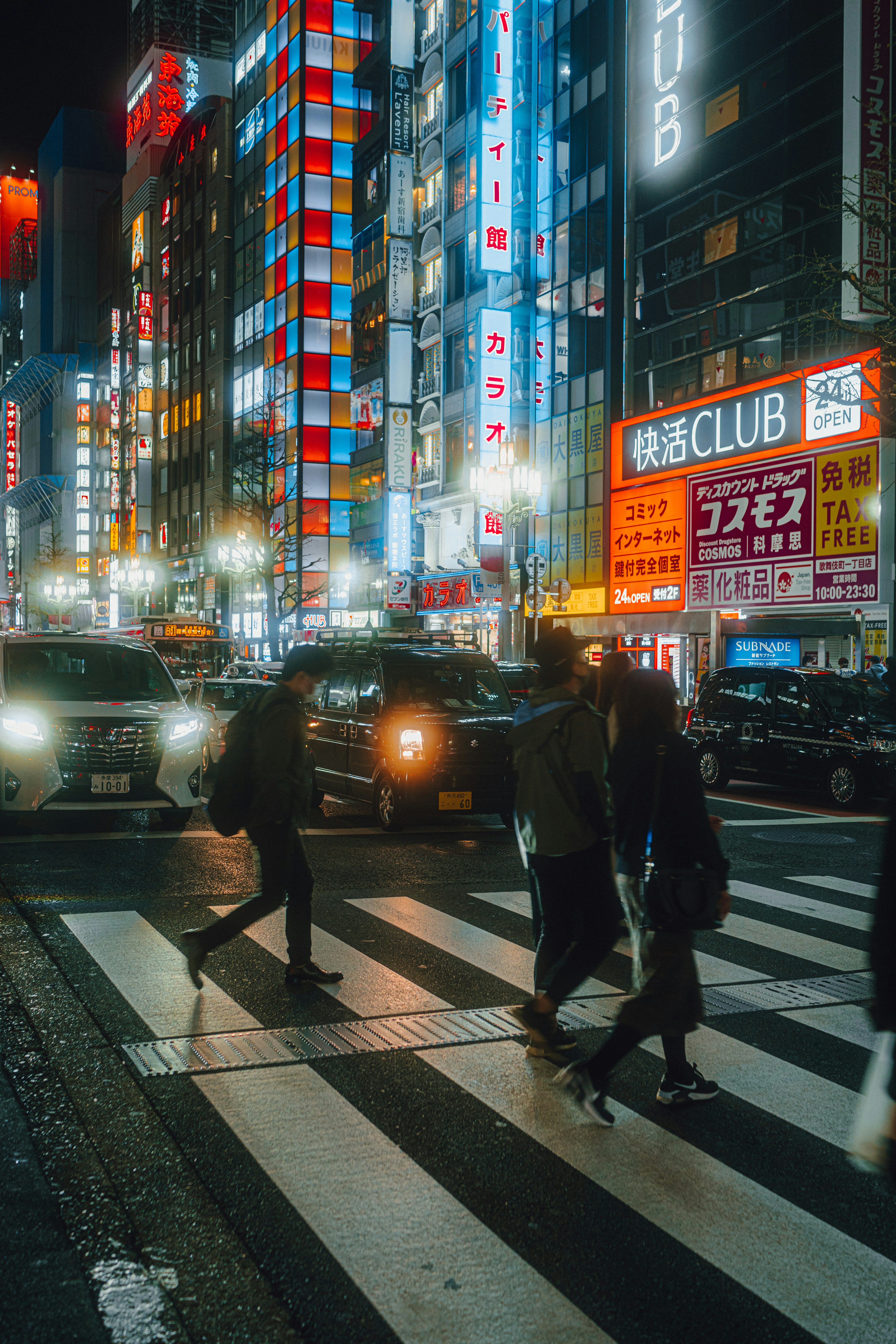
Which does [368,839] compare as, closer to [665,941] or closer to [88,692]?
[88,692]

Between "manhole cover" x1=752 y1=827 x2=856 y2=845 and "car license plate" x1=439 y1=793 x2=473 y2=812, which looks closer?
"car license plate" x1=439 y1=793 x2=473 y2=812

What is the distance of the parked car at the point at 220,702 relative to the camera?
17.8 meters

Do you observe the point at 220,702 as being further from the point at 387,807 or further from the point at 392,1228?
the point at 392,1228

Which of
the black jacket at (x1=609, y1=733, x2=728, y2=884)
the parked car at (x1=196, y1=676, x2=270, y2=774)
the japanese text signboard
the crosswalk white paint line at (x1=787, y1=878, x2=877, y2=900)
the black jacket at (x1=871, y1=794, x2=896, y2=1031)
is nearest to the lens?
the black jacket at (x1=871, y1=794, x2=896, y2=1031)

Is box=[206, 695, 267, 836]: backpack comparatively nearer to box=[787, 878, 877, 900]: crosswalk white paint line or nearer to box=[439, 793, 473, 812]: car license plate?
box=[787, 878, 877, 900]: crosswalk white paint line

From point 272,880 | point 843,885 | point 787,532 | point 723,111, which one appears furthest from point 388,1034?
point 723,111

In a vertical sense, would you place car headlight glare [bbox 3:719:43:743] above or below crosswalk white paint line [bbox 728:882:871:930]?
above

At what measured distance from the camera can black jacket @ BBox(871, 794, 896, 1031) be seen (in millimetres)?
2492

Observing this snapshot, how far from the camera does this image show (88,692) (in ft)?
39.9

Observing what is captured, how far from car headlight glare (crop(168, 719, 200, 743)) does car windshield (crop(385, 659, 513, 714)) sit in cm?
212

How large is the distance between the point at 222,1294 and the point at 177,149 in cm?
9106

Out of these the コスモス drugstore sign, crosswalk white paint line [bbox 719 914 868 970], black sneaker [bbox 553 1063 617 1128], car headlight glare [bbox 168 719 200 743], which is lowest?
crosswalk white paint line [bbox 719 914 868 970]

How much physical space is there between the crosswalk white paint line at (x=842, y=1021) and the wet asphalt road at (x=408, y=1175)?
2 centimetres

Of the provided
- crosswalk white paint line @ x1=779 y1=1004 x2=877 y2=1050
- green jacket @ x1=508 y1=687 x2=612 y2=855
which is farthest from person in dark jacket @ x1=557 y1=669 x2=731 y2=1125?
crosswalk white paint line @ x1=779 y1=1004 x2=877 y2=1050
